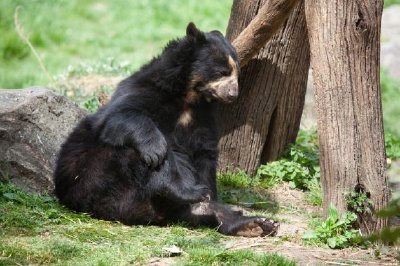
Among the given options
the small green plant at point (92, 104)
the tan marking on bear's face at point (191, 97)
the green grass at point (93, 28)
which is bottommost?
the tan marking on bear's face at point (191, 97)

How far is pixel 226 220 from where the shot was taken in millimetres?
6344

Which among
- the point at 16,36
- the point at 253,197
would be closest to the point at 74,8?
the point at 16,36

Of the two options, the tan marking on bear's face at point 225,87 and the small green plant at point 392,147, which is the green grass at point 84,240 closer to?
the tan marking on bear's face at point 225,87

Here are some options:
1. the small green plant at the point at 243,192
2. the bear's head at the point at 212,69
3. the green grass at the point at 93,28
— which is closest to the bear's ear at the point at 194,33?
the bear's head at the point at 212,69

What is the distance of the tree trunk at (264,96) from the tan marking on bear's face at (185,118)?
1.22 metres

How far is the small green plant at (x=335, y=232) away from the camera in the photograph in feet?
19.6

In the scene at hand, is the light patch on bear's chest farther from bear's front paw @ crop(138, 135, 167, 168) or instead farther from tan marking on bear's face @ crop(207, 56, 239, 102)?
bear's front paw @ crop(138, 135, 167, 168)

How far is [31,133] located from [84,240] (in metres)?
1.86

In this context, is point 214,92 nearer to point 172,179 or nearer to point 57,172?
point 172,179

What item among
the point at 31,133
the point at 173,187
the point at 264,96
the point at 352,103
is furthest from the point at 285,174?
the point at 31,133

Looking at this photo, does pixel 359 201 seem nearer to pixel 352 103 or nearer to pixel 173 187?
pixel 352 103

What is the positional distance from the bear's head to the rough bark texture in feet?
3.34

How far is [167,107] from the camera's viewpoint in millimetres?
6742

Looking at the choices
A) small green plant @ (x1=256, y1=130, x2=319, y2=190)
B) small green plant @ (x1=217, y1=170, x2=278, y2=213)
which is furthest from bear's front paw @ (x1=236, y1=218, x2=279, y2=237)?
small green plant @ (x1=256, y1=130, x2=319, y2=190)
